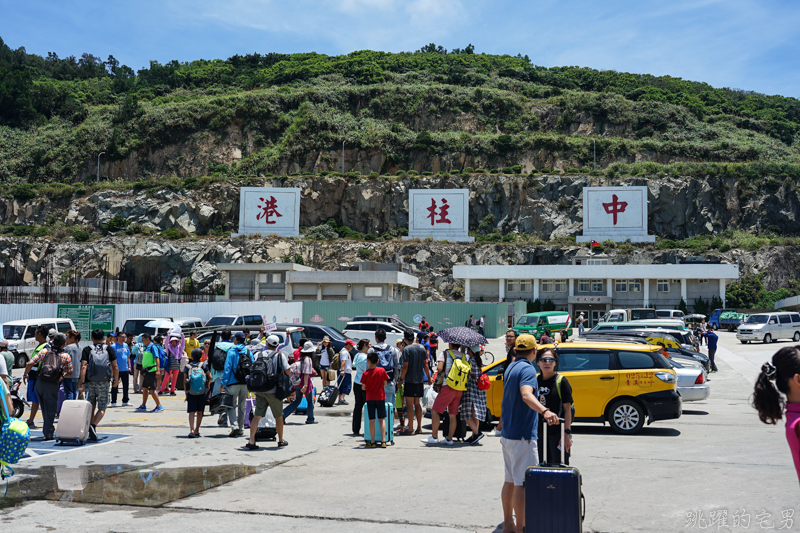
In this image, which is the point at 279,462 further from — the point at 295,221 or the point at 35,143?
the point at 35,143

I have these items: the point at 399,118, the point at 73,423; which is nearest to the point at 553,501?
the point at 73,423

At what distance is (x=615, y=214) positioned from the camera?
64.1 meters

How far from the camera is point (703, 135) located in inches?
3878

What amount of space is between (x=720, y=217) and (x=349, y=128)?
173 feet

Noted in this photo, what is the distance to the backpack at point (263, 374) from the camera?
9.32m

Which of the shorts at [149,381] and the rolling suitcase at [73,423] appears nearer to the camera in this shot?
the rolling suitcase at [73,423]

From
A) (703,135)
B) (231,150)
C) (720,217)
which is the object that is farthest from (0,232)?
(703,135)

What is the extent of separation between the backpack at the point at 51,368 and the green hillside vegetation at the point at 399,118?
80.5 metres

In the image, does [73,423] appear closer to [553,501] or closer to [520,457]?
[520,457]

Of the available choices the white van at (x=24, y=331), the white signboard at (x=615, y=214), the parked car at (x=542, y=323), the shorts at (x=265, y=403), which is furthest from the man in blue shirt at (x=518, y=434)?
the white signboard at (x=615, y=214)

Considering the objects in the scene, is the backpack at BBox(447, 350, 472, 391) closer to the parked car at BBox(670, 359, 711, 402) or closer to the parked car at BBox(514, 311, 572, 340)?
the parked car at BBox(670, 359, 711, 402)

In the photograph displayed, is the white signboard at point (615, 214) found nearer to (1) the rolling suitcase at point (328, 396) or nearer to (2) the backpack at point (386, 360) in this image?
(1) the rolling suitcase at point (328, 396)

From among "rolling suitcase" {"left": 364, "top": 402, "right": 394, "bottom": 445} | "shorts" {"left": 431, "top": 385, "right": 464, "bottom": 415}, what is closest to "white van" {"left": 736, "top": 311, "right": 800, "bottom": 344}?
"shorts" {"left": 431, "top": 385, "right": 464, "bottom": 415}

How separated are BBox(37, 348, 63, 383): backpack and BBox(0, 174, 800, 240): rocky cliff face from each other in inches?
2819
